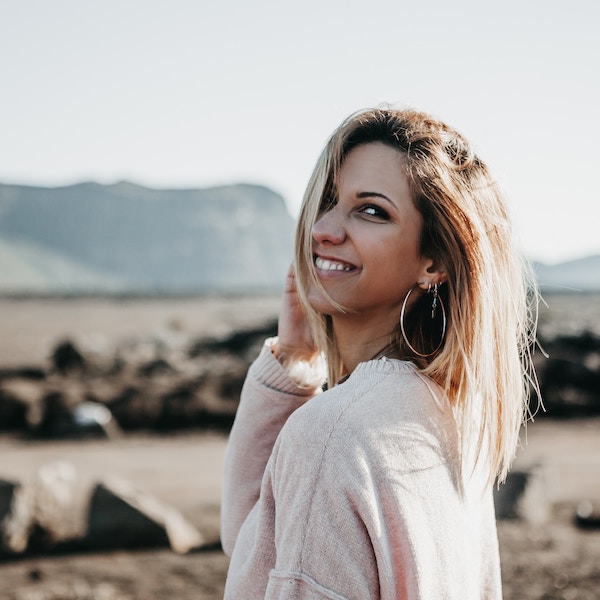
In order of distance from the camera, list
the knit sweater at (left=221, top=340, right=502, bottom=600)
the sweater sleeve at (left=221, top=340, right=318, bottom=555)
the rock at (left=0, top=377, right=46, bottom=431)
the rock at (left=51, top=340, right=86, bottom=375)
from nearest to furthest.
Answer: the knit sweater at (left=221, top=340, right=502, bottom=600) → the sweater sleeve at (left=221, top=340, right=318, bottom=555) → the rock at (left=0, top=377, right=46, bottom=431) → the rock at (left=51, top=340, right=86, bottom=375)

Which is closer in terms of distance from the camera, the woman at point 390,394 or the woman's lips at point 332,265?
the woman at point 390,394

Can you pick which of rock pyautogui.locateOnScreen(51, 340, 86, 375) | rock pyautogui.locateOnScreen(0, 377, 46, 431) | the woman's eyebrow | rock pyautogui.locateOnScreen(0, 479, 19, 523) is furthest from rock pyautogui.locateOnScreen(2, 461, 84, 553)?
rock pyautogui.locateOnScreen(51, 340, 86, 375)

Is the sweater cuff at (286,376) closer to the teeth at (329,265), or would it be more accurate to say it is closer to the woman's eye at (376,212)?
the teeth at (329,265)

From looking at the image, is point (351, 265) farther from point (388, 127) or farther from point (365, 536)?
point (365, 536)

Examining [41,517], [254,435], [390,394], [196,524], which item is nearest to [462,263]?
[390,394]

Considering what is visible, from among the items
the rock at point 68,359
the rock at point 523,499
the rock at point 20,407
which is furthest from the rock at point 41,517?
the rock at point 68,359

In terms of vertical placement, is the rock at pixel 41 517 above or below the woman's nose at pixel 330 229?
below

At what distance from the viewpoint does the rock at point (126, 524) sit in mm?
5629

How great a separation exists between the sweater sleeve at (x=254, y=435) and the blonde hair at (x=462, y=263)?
306 mm

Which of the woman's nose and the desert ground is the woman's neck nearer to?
the woman's nose

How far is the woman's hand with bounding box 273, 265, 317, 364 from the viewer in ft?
6.41

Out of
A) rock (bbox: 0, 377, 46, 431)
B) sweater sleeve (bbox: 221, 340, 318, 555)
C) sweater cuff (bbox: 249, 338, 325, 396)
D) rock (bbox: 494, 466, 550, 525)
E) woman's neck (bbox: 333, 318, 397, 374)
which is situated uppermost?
woman's neck (bbox: 333, 318, 397, 374)

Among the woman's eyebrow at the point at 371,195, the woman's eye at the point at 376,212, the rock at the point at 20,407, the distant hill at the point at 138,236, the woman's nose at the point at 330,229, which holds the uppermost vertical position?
the woman's eyebrow at the point at 371,195

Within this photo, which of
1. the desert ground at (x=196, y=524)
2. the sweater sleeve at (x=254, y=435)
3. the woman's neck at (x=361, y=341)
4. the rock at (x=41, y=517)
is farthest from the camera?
the rock at (x=41, y=517)
